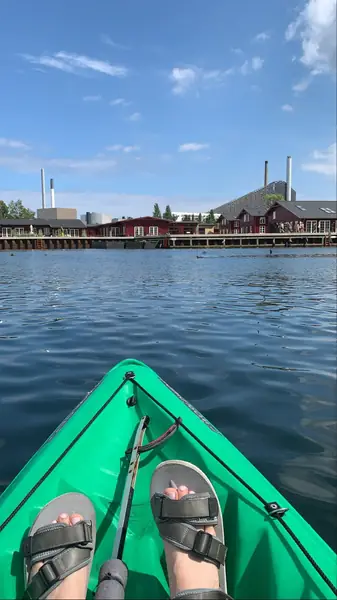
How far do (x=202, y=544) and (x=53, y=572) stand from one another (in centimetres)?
76

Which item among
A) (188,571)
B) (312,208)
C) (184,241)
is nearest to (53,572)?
(188,571)

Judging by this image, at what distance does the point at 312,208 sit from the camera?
71000 millimetres

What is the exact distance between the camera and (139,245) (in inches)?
2773

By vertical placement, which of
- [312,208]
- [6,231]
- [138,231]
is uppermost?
[312,208]

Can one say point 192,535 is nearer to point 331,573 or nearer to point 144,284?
point 331,573

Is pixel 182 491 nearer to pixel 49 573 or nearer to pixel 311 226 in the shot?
pixel 49 573

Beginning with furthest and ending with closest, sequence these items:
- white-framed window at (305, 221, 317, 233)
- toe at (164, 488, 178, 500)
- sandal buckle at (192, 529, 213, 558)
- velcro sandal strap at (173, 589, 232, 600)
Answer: white-framed window at (305, 221, 317, 233)
toe at (164, 488, 178, 500)
sandal buckle at (192, 529, 213, 558)
velcro sandal strap at (173, 589, 232, 600)

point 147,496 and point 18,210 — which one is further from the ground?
point 18,210

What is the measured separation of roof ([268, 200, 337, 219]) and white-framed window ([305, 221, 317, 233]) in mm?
1038

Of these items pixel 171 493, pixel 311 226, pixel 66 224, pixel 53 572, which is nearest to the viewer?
pixel 53 572

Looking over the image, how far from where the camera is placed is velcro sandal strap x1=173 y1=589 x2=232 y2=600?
1.81m

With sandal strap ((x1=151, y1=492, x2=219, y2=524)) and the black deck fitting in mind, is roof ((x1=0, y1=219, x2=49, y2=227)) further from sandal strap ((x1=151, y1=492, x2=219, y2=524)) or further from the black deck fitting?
sandal strap ((x1=151, y1=492, x2=219, y2=524))

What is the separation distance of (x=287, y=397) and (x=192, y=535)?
3496mm

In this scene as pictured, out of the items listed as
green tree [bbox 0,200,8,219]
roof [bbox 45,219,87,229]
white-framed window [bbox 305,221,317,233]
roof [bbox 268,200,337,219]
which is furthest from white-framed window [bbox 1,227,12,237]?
white-framed window [bbox 305,221,317,233]
